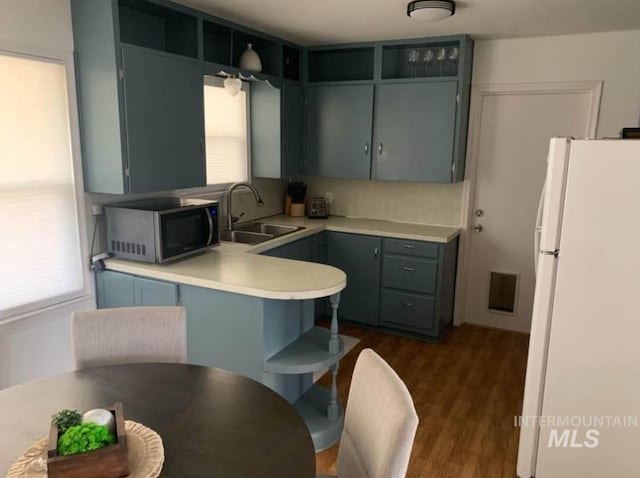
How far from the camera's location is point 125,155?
105 inches

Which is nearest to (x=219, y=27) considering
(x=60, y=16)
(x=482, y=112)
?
(x=60, y=16)

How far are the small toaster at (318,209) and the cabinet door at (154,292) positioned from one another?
1912 millimetres

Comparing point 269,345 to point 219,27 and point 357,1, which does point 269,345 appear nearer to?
point 357,1

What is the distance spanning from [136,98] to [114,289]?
3.68 feet

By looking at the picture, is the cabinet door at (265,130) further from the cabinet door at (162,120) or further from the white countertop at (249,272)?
the cabinet door at (162,120)

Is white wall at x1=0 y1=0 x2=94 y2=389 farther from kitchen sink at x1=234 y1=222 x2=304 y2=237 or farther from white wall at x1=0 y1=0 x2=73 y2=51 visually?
kitchen sink at x1=234 y1=222 x2=304 y2=237

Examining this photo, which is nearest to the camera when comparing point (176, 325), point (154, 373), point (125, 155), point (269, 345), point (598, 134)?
point (154, 373)

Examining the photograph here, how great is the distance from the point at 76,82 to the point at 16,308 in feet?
4.12

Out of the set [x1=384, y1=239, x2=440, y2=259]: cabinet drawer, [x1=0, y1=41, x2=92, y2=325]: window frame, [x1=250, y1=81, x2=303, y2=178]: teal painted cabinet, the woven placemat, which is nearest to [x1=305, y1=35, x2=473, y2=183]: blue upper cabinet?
[x1=250, y1=81, x2=303, y2=178]: teal painted cabinet

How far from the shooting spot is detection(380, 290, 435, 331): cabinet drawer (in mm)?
3844

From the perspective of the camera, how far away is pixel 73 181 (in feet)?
8.97

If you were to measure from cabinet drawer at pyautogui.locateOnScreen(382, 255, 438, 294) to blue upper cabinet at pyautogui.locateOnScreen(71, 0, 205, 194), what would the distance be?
5.57 feet

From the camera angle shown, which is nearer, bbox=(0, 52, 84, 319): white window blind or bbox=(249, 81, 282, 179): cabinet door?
bbox=(0, 52, 84, 319): white window blind

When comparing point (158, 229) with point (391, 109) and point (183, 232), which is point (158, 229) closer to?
point (183, 232)
